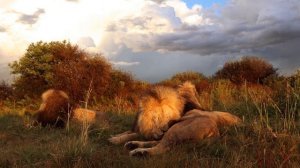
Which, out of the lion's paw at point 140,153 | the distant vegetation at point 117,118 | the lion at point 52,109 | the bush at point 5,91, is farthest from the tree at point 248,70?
the lion's paw at point 140,153

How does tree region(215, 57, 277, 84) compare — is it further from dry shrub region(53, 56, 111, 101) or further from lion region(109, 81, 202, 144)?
lion region(109, 81, 202, 144)

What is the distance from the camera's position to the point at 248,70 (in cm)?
2656

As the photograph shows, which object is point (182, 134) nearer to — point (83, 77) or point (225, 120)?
point (225, 120)

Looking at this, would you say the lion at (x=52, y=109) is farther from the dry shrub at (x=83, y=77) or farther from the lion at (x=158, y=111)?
the dry shrub at (x=83, y=77)

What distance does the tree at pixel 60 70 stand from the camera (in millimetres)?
19828

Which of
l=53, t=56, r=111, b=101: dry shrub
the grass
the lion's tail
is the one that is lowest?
the grass

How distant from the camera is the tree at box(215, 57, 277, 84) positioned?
26.0 meters

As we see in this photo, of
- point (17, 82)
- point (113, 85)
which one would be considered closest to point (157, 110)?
point (113, 85)

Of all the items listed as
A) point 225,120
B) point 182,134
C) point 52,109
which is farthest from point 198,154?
point 52,109

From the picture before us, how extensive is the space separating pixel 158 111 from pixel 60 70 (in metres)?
12.6

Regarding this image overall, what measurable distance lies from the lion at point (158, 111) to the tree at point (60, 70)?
10.4 m

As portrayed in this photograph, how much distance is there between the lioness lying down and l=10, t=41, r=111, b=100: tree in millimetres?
11389

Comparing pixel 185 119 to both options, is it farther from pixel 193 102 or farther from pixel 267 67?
pixel 267 67

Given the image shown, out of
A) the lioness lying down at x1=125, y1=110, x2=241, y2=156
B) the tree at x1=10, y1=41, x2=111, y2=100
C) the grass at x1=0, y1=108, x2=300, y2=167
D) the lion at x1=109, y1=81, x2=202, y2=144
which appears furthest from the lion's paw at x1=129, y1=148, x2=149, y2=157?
the tree at x1=10, y1=41, x2=111, y2=100
